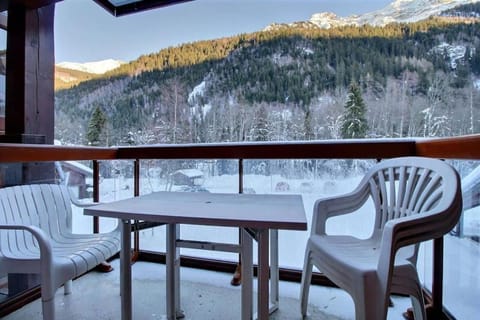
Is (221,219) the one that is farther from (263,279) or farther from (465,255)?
(465,255)

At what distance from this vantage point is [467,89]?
2.23 m

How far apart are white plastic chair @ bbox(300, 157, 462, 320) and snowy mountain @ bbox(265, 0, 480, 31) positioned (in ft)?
5.65

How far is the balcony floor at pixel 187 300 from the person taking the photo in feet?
5.85

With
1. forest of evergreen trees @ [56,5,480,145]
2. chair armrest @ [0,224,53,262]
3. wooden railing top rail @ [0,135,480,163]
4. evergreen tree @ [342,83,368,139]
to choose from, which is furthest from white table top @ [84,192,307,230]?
forest of evergreen trees @ [56,5,480,145]

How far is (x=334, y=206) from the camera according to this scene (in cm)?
168

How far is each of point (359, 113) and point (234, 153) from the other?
1.28m

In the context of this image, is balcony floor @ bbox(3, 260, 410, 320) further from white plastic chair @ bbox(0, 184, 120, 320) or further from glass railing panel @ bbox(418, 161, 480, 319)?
glass railing panel @ bbox(418, 161, 480, 319)

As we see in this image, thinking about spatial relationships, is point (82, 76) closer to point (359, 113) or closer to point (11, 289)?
point (11, 289)

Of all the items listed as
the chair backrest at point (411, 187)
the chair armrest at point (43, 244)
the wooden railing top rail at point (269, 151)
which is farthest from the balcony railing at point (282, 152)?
the chair armrest at point (43, 244)

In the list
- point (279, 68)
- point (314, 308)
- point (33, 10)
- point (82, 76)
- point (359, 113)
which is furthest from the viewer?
point (82, 76)

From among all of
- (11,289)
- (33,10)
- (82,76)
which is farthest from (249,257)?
(82,76)

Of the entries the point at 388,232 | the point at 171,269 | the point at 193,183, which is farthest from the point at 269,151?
the point at 388,232

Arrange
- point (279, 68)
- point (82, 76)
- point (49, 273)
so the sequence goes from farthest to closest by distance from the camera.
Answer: point (82, 76) < point (279, 68) < point (49, 273)

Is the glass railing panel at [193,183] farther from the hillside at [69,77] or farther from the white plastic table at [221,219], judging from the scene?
the hillside at [69,77]
